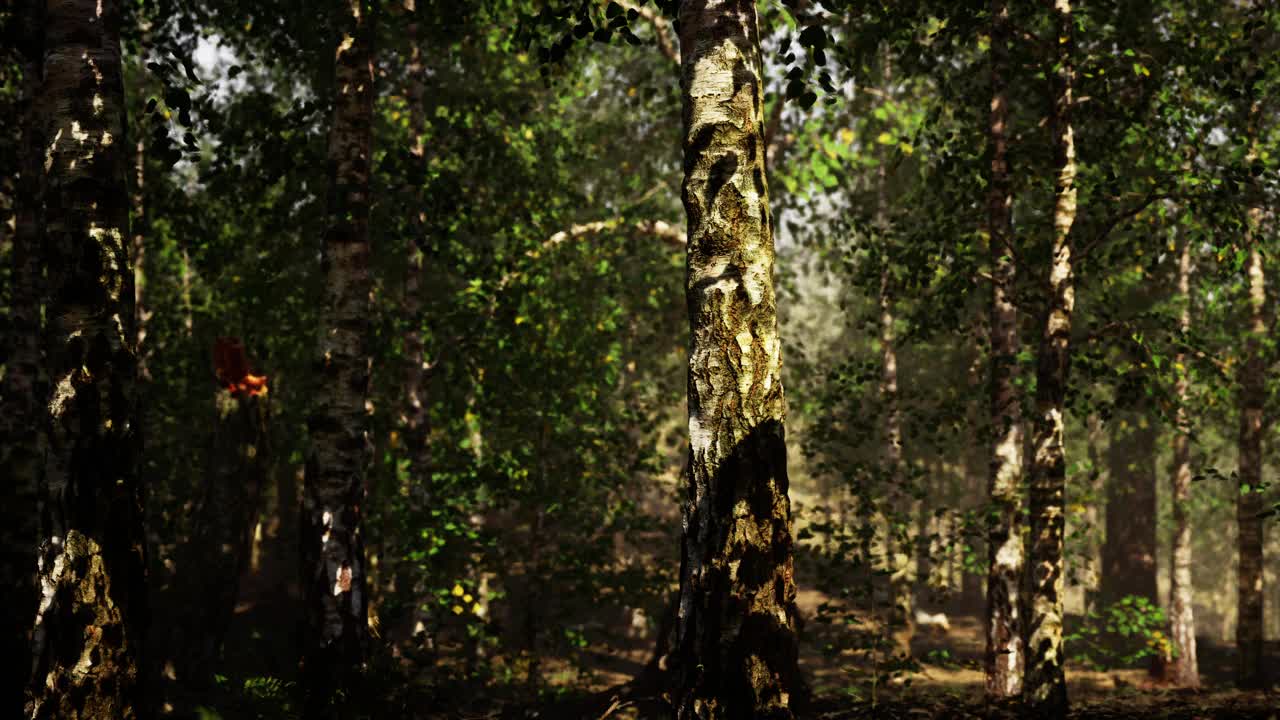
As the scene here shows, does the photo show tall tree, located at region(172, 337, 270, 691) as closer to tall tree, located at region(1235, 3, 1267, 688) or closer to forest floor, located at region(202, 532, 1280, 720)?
forest floor, located at region(202, 532, 1280, 720)

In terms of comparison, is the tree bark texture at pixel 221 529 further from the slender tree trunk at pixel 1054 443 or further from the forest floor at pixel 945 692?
the slender tree trunk at pixel 1054 443

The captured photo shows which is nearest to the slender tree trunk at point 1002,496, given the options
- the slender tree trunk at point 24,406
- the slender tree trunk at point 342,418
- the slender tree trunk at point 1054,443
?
the slender tree trunk at point 1054,443

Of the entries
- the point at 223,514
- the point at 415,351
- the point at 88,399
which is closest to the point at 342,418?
the point at 88,399

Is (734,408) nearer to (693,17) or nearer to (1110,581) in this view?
(693,17)

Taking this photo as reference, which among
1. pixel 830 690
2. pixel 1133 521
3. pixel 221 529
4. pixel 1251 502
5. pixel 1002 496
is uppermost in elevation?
pixel 1251 502

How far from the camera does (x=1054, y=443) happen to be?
887 centimetres

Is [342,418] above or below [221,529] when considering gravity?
above

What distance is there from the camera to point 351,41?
8531mm

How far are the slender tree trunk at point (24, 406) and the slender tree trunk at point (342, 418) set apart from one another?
9.35 feet

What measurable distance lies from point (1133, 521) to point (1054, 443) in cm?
2054

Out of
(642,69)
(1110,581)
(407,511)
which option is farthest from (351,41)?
(1110,581)

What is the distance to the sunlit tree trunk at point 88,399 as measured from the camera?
5.07 metres

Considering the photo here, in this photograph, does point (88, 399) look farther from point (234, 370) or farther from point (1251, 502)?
point (1251, 502)

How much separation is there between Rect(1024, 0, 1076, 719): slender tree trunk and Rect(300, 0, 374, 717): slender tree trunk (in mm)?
6419
